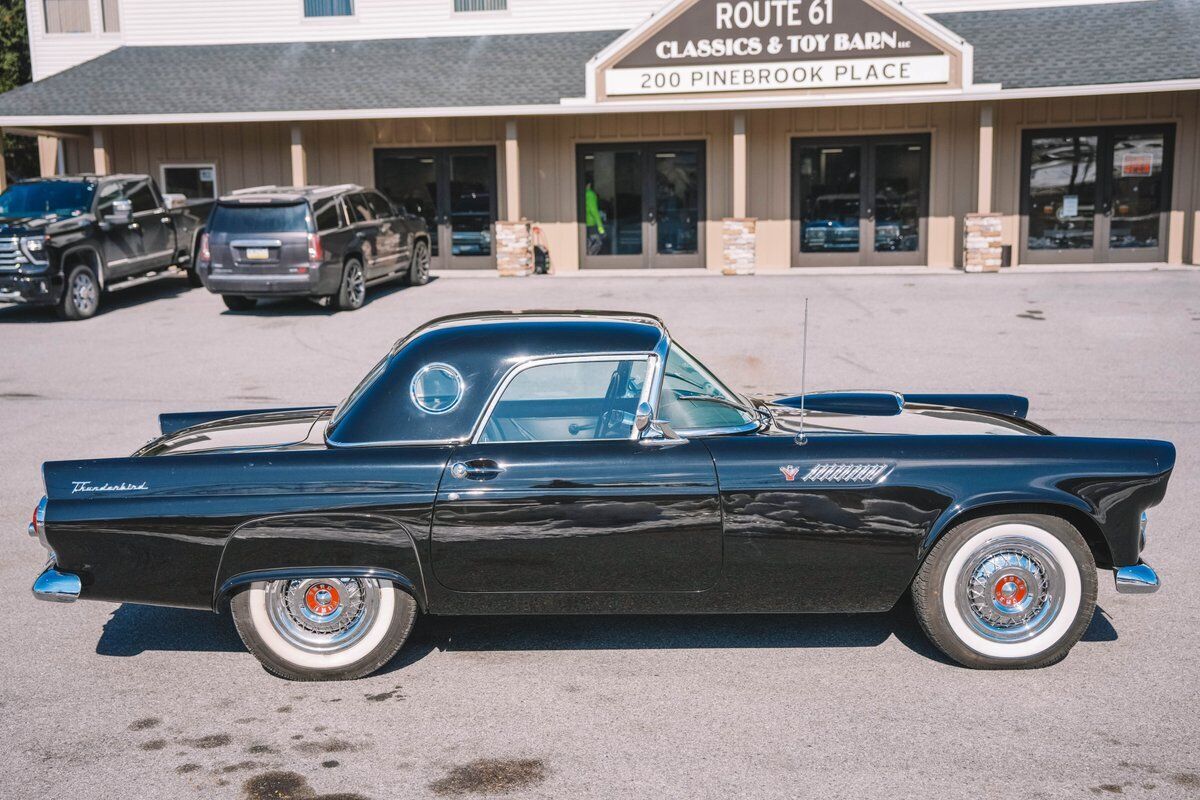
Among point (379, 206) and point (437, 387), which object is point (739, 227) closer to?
point (379, 206)

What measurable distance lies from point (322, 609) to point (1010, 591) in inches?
117

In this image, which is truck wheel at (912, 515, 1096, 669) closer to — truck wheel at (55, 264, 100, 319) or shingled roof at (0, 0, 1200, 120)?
truck wheel at (55, 264, 100, 319)

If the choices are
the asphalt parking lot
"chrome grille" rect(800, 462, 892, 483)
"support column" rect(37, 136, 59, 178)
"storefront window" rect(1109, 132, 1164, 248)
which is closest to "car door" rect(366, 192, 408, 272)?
"support column" rect(37, 136, 59, 178)

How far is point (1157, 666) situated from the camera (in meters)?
5.16

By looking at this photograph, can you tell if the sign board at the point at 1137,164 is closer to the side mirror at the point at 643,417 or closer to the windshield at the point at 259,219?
the windshield at the point at 259,219

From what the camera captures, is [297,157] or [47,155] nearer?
[297,157]

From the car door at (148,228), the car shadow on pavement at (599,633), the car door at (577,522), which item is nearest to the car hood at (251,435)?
the car door at (577,522)

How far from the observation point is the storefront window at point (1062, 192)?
22922mm

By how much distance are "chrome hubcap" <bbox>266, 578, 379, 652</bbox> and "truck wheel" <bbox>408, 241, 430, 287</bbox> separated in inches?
635

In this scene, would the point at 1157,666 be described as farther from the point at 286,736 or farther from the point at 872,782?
the point at 286,736

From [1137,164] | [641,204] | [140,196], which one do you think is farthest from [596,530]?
[1137,164]

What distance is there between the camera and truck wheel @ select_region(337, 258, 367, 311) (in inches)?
705

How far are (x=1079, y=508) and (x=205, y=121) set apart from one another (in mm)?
21374

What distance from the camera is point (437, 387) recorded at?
17.4 feet
